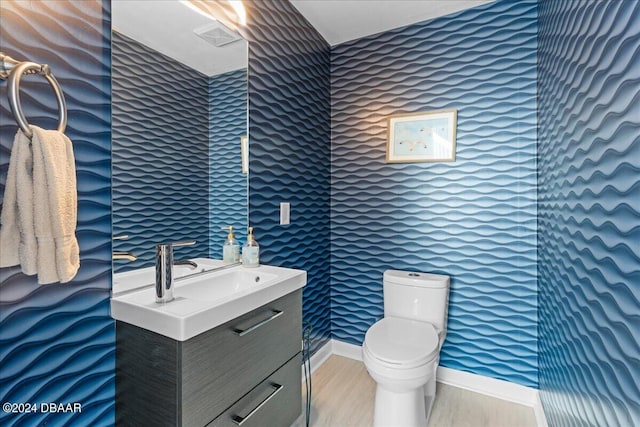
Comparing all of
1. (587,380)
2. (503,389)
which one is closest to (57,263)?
(587,380)

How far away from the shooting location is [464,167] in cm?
201

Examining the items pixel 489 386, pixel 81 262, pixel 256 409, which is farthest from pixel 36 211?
pixel 489 386

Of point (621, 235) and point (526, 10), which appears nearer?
point (621, 235)

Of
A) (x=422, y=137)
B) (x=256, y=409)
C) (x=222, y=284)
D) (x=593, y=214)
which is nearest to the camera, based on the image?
(x=593, y=214)

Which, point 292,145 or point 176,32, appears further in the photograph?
point 292,145

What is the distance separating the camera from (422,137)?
2.13m

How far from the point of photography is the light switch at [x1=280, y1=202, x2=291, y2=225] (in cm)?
189

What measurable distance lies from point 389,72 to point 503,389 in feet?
7.60

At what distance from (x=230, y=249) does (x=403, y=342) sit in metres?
1.04

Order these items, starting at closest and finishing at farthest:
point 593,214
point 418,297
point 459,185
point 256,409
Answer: point 593,214
point 256,409
point 418,297
point 459,185

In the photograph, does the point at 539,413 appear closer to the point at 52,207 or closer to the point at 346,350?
the point at 346,350

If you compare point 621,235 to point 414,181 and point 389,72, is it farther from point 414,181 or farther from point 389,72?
point 389,72

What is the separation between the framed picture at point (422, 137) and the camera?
204cm

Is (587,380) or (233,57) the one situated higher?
(233,57)
